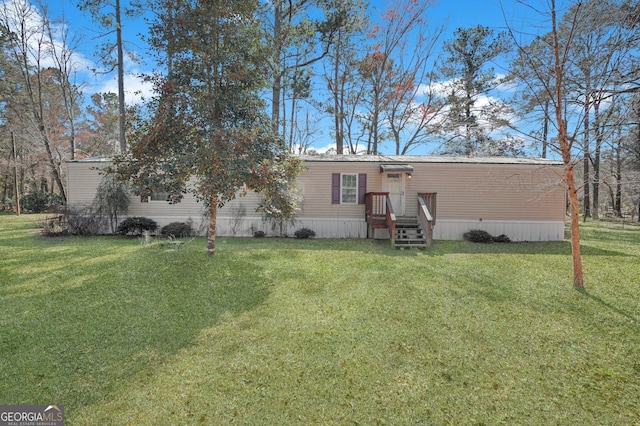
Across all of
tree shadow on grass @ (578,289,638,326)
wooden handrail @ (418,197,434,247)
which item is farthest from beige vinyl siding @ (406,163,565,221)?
tree shadow on grass @ (578,289,638,326)

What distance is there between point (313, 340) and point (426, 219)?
6920 mm

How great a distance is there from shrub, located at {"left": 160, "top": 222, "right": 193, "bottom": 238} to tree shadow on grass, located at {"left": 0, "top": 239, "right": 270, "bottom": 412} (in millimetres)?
3141

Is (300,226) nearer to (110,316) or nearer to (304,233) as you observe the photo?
(304,233)

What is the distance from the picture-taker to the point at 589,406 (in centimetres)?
280

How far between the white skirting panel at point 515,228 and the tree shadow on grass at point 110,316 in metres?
7.90

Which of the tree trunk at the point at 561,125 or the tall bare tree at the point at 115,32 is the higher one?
the tall bare tree at the point at 115,32

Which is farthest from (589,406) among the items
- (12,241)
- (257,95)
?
(12,241)

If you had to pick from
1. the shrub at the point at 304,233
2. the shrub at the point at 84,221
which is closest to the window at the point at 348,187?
the shrub at the point at 304,233

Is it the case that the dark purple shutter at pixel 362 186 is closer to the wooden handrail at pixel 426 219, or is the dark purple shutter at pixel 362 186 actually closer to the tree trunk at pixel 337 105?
the wooden handrail at pixel 426 219

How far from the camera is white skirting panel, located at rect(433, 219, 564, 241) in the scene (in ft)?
35.9

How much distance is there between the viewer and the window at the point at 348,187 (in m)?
11.0

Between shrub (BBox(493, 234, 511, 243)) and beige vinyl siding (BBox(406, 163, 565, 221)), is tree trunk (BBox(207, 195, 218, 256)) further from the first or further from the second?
shrub (BBox(493, 234, 511, 243))

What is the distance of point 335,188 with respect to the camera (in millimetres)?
11039

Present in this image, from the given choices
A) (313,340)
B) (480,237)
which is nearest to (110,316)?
(313,340)
